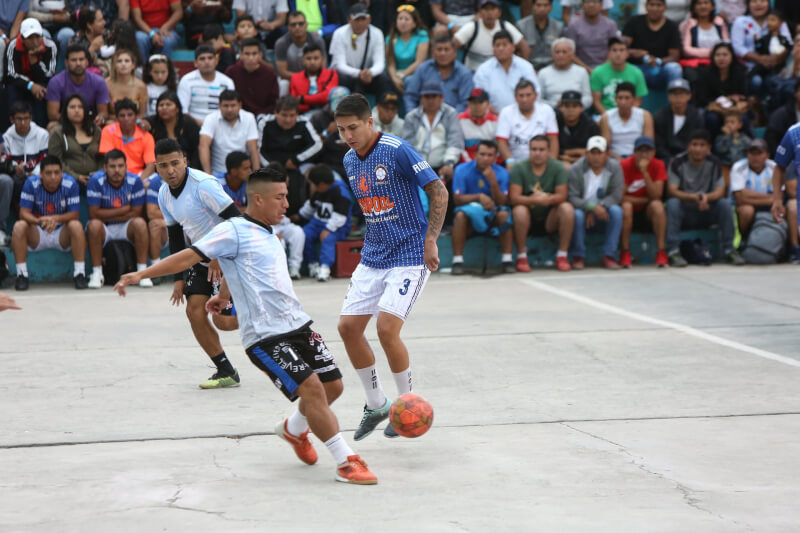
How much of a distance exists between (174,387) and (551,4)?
11687 mm

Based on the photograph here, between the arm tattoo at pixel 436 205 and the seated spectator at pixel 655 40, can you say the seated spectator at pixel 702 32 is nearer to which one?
the seated spectator at pixel 655 40

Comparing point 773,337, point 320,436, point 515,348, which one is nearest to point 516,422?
point 320,436

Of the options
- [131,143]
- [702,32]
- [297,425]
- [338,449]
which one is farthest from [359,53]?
[338,449]

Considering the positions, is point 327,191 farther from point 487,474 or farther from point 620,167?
point 487,474

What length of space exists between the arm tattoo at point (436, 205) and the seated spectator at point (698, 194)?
367 inches

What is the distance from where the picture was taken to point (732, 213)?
15.6 metres

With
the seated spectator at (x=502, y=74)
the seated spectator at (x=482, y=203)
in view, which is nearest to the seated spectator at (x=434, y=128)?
the seated spectator at (x=482, y=203)

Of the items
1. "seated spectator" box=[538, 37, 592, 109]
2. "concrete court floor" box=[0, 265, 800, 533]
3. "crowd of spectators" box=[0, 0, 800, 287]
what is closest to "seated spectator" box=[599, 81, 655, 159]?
"crowd of spectators" box=[0, 0, 800, 287]

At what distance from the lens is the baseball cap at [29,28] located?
50.2 feet

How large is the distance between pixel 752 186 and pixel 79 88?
9763 millimetres

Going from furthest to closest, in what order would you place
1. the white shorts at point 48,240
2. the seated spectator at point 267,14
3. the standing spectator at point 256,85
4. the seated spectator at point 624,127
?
1. the seated spectator at point 267,14
2. the seated spectator at point 624,127
3. the standing spectator at point 256,85
4. the white shorts at point 48,240

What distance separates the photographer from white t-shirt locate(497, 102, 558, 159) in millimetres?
15680

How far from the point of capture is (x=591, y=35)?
17.7 m

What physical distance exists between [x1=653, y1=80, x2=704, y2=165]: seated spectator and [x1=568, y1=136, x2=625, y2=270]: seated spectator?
1495 millimetres
